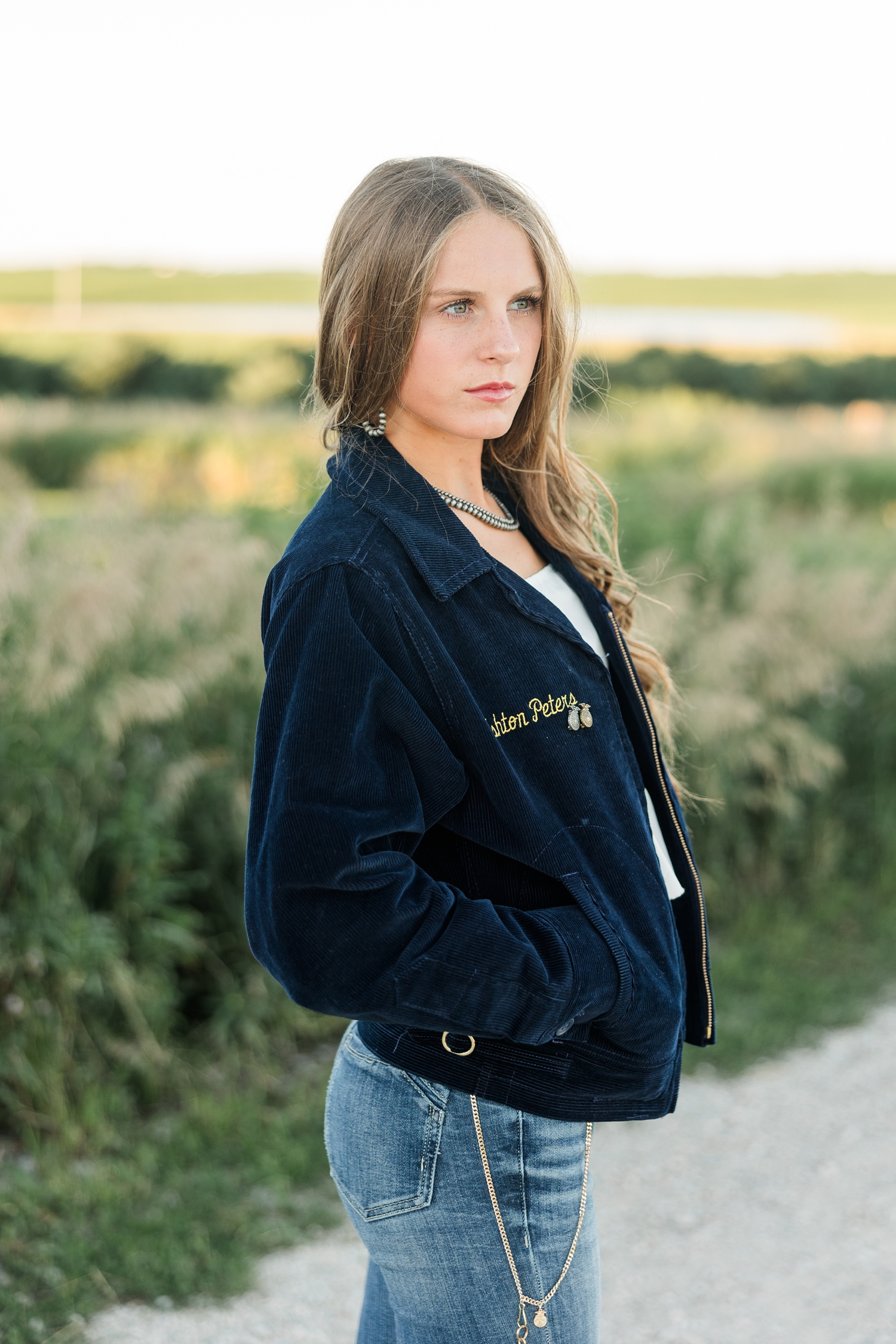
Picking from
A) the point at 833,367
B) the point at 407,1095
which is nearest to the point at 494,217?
the point at 407,1095

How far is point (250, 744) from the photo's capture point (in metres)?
4.52

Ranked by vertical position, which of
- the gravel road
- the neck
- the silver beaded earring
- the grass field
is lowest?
the gravel road

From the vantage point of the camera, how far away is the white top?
178 centimetres

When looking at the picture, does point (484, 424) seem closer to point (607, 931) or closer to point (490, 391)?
point (490, 391)

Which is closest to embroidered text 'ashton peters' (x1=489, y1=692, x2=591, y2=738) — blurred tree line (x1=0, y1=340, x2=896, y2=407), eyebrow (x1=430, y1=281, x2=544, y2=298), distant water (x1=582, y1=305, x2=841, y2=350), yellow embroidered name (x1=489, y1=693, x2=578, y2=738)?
yellow embroidered name (x1=489, y1=693, x2=578, y2=738)

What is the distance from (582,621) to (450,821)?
0.45 meters

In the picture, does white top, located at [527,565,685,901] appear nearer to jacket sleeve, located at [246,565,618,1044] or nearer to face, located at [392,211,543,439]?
face, located at [392,211,543,439]

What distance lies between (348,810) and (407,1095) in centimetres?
45

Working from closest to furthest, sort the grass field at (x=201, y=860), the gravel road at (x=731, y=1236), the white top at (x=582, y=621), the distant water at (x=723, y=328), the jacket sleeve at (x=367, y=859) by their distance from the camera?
the jacket sleeve at (x=367, y=859)
the white top at (x=582, y=621)
the gravel road at (x=731, y=1236)
the grass field at (x=201, y=860)
the distant water at (x=723, y=328)

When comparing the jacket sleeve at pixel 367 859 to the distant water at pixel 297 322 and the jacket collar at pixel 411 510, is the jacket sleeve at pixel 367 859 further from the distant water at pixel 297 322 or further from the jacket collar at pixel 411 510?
the distant water at pixel 297 322

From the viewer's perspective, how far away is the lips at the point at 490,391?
63.1 inches

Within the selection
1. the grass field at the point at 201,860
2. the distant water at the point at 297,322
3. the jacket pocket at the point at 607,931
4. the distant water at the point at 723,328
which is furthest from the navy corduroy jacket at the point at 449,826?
the distant water at the point at 297,322

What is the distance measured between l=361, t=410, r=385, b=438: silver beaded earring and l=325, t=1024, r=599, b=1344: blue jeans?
2.75 feet

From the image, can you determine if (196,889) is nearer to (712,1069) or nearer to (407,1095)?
(712,1069)
